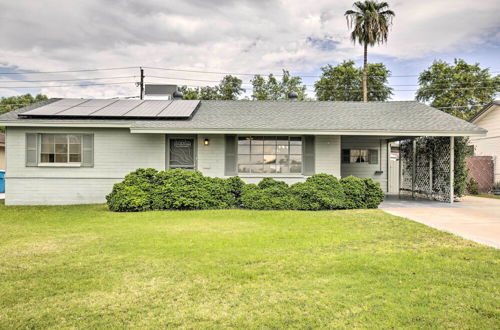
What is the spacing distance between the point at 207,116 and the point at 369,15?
14.9 meters

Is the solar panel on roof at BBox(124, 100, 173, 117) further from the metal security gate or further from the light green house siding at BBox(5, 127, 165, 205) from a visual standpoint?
the metal security gate

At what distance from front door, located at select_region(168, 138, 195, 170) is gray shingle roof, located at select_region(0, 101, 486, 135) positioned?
0.84 meters

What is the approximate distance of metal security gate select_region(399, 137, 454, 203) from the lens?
39.7ft

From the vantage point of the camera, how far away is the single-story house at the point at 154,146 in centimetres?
1142

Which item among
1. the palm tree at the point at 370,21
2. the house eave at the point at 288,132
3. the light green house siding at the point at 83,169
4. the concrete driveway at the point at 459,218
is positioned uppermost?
the palm tree at the point at 370,21

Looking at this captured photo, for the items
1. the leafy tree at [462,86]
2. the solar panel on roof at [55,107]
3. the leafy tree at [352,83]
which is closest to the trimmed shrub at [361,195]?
the solar panel on roof at [55,107]

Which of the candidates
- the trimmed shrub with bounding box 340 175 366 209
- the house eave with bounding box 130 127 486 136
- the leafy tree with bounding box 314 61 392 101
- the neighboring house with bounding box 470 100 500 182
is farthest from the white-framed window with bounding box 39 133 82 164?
the leafy tree with bounding box 314 61 392 101

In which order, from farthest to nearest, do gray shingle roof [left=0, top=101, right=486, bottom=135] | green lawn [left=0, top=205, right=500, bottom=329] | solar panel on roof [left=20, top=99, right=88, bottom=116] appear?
solar panel on roof [left=20, top=99, right=88, bottom=116], gray shingle roof [left=0, top=101, right=486, bottom=135], green lawn [left=0, top=205, right=500, bottom=329]

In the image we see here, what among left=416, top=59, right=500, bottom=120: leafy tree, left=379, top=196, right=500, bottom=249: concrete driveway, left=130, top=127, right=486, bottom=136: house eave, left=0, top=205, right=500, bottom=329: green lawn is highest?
left=416, top=59, right=500, bottom=120: leafy tree

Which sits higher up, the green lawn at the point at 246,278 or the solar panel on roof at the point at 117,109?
the solar panel on roof at the point at 117,109

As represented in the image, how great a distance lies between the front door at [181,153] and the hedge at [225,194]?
1392 millimetres

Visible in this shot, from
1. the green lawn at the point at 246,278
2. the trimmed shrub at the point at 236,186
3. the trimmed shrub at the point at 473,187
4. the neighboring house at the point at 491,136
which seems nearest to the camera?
the green lawn at the point at 246,278

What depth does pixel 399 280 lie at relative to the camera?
398 cm

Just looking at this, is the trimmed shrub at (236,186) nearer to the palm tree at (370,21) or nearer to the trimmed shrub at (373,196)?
the trimmed shrub at (373,196)
